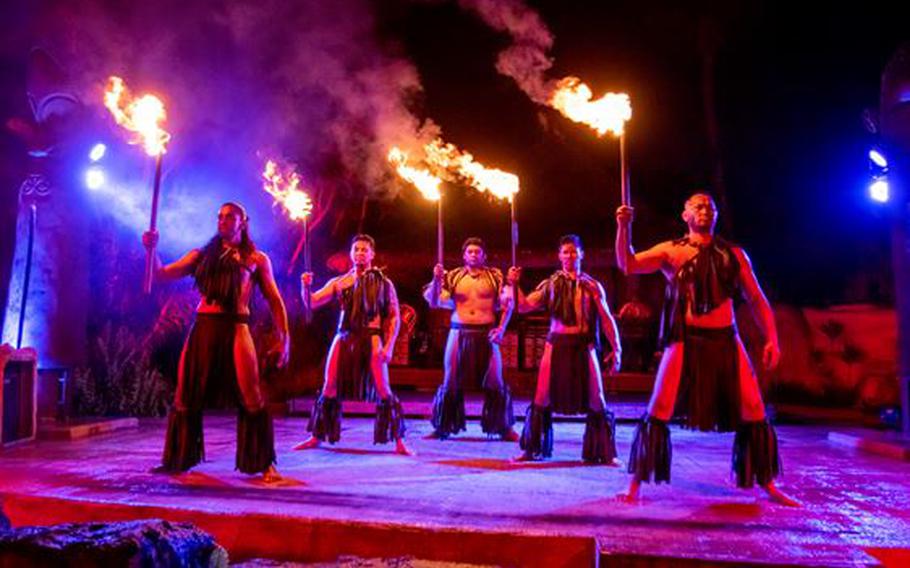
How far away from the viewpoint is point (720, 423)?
462 cm

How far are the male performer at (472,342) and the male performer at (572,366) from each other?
29.1 inches

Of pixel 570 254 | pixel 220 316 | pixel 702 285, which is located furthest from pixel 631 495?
pixel 220 316

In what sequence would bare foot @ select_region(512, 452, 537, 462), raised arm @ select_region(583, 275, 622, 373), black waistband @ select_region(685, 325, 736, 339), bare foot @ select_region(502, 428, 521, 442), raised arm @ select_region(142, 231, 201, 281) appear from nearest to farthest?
black waistband @ select_region(685, 325, 736, 339)
raised arm @ select_region(142, 231, 201, 281)
bare foot @ select_region(512, 452, 537, 462)
raised arm @ select_region(583, 275, 622, 373)
bare foot @ select_region(502, 428, 521, 442)

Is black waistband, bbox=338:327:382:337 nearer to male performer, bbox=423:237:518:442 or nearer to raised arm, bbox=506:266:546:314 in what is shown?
male performer, bbox=423:237:518:442

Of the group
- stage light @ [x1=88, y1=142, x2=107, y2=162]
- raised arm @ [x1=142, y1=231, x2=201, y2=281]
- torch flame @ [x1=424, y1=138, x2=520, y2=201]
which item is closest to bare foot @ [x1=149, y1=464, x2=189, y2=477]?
raised arm @ [x1=142, y1=231, x2=201, y2=281]

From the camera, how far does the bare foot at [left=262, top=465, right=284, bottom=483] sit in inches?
195

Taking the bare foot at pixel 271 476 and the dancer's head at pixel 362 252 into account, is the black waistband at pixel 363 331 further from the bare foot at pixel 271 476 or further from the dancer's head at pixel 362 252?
the bare foot at pixel 271 476

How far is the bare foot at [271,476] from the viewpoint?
4.94 metres

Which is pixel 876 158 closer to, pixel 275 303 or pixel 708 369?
pixel 708 369

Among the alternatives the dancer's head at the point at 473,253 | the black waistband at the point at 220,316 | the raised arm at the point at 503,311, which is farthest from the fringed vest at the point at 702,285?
the black waistband at the point at 220,316

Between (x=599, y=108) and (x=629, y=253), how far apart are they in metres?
1.60

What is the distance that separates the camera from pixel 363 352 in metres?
6.69

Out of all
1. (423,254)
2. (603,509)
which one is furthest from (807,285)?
(603,509)

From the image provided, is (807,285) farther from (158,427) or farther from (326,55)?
(158,427)
